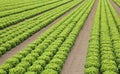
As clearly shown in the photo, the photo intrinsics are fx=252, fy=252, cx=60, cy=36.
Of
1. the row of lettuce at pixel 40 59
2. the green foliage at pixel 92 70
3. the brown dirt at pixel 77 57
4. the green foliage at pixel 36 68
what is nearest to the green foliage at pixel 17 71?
the row of lettuce at pixel 40 59

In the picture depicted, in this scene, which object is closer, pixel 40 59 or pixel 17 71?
pixel 17 71

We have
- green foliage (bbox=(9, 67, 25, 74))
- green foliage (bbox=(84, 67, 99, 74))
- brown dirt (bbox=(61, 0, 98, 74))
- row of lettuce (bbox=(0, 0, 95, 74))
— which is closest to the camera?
green foliage (bbox=(9, 67, 25, 74))

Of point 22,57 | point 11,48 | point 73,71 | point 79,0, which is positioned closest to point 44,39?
point 11,48

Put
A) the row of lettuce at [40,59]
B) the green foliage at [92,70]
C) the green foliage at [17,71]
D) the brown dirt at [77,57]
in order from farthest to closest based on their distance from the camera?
the brown dirt at [77,57] → the row of lettuce at [40,59] → the green foliage at [92,70] → the green foliage at [17,71]

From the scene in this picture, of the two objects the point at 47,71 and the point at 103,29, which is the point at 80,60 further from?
the point at 103,29

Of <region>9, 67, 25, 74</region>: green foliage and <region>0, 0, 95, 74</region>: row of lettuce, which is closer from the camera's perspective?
<region>9, 67, 25, 74</region>: green foliage

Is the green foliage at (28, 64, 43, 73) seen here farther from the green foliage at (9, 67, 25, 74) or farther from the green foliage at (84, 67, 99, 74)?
the green foliage at (84, 67, 99, 74)

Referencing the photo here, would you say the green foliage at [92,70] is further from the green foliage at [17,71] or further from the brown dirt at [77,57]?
the green foliage at [17,71]

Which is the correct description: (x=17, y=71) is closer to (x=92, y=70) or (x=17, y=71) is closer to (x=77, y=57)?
(x=92, y=70)

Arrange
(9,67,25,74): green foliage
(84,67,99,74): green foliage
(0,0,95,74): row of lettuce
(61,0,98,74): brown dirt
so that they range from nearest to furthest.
A: 1. (9,67,25,74): green foliage
2. (84,67,99,74): green foliage
3. (0,0,95,74): row of lettuce
4. (61,0,98,74): brown dirt

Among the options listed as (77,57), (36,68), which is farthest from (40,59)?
(77,57)

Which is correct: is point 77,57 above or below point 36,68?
below

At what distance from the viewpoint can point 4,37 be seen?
28906 millimetres

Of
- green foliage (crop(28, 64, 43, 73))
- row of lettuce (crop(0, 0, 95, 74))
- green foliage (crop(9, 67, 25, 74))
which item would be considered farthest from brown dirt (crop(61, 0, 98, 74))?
green foliage (crop(9, 67, 25, 74))
